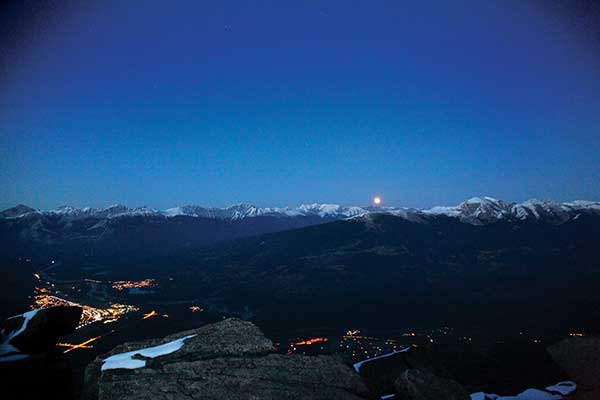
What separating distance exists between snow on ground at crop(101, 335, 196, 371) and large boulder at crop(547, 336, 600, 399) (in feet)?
40.2

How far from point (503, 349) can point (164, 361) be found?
18463 centimetres

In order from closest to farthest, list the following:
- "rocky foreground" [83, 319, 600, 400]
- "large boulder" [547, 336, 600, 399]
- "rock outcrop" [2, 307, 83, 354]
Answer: "rocky foreground" [83, 319, 600, 400]
"rock outcrop" [2, 307, 83, 354]
"large boulder" [547, 336, 600, 399]

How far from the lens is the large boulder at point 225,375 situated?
7586 millimetres

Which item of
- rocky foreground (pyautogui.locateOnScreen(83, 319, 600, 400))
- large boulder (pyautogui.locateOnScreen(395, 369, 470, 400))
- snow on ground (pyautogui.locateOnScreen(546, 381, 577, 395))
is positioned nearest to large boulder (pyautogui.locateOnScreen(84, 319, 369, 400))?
rocky foreground (pyautogui.locateOnScreen(83, 319, 600, 400))

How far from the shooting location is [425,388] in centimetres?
938

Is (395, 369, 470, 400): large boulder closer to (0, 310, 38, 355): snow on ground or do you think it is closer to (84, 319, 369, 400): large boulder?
(84, 319, 369, 400): large boulder

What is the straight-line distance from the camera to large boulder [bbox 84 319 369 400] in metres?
7.59

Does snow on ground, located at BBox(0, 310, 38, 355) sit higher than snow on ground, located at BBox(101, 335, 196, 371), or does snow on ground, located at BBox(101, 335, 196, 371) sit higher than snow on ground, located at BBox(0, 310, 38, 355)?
snow on ground, located at BBox(0, 310, 38, 355)

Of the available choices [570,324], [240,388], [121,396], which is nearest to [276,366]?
[240,388]

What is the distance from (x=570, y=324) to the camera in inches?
7456

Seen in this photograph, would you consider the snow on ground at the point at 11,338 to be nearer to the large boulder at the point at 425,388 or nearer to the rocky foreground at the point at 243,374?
the rocky foreground at the point at 243,374

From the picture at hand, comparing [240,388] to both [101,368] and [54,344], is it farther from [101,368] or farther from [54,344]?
[54,344]

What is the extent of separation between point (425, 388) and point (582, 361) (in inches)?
206

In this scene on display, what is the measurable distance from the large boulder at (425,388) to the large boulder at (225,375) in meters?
1.73
